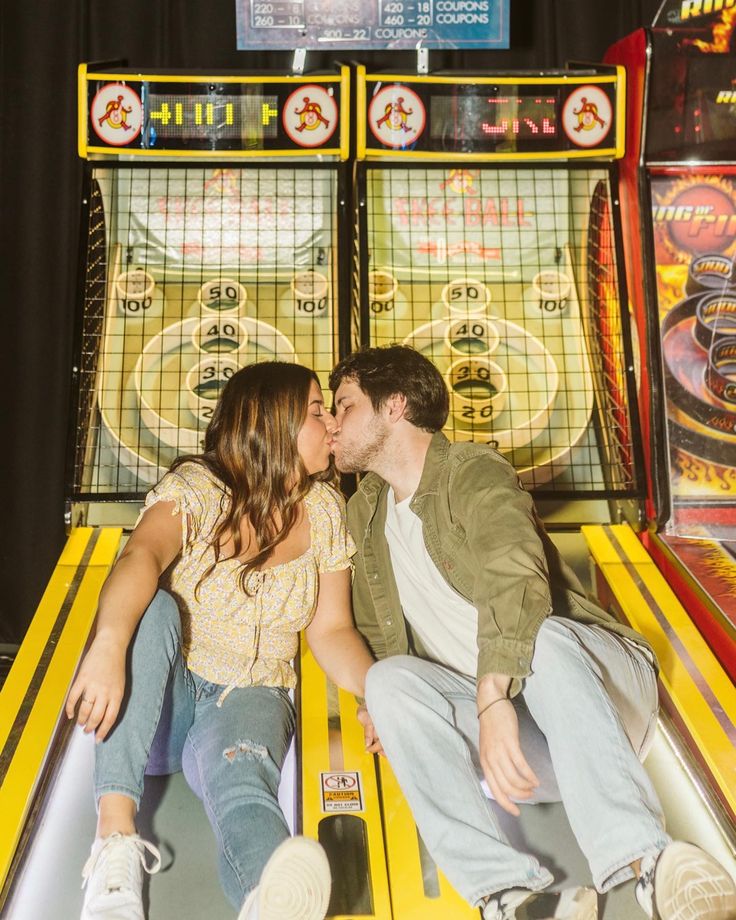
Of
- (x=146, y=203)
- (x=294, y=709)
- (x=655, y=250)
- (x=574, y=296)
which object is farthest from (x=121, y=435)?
(x=655, y=250)

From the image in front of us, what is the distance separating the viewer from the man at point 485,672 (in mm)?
1508

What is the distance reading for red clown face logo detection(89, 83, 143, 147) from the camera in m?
2.75

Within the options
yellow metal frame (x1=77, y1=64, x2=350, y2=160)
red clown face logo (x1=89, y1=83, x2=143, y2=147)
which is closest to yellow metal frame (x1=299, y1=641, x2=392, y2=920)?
yellow metal frame (x1=77, y1=64, x2=350, y2=160)

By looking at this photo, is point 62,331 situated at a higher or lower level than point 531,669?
higher

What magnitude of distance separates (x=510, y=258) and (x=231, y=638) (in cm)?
167

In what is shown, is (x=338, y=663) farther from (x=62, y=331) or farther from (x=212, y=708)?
(x=62, y=331)

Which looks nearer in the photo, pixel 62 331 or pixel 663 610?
pixel 663 610

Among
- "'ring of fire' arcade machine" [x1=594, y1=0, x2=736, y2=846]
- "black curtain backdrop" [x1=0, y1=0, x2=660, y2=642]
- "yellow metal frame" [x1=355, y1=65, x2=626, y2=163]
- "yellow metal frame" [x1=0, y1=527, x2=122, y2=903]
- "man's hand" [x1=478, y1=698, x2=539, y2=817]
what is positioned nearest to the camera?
"man's hand" [x1=478, y1=698, x2=539, y2=817]

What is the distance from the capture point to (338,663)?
6.38 ft

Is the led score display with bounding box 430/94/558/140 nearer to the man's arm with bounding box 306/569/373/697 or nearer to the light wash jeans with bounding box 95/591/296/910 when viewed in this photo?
the man's arm with bounding box 306/569/373/697

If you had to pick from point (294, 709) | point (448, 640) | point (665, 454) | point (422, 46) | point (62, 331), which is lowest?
point (294, 709)

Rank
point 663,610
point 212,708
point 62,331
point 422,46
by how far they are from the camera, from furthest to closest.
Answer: point 62,331, point 422,46, point 663,610, point 212,708

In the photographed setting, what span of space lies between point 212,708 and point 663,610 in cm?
114

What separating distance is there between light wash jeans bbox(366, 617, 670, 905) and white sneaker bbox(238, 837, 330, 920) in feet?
0.69
